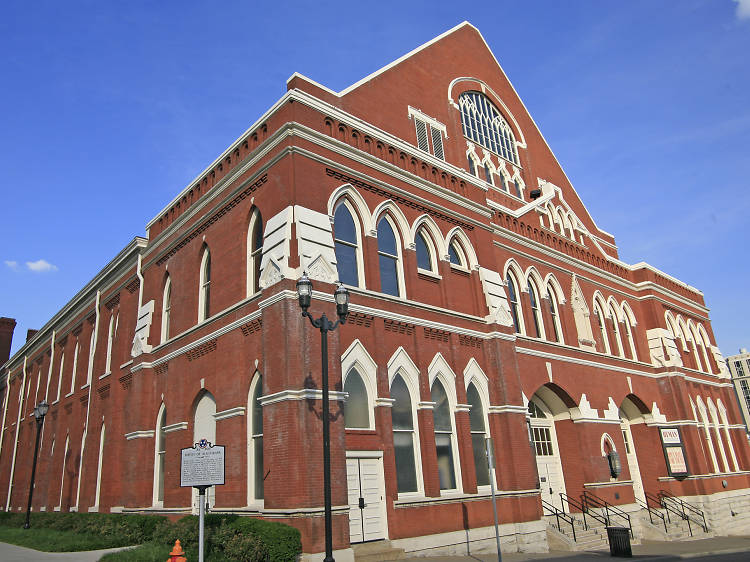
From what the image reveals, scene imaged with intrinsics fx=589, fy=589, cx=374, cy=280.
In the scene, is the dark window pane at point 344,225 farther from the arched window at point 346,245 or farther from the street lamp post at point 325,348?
the street lamp post at point 325,348

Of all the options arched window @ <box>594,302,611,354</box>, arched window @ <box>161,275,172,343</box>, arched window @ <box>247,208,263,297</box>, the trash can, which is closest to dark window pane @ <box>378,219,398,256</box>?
arched window @ <box>247,208,263,297</box>

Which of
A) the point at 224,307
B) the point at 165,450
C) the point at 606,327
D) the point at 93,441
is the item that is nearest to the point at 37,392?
the point at 93,441

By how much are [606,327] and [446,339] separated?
13164 mm

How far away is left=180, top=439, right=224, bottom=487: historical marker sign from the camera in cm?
973

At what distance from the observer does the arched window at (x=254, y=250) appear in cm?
1655

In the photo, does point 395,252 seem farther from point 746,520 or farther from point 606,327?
point 746,520

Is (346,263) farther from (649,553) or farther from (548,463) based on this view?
(649,553)

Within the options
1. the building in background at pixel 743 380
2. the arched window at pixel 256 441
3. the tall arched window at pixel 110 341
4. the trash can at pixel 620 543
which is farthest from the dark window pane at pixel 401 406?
the building in background at pixel 743 380

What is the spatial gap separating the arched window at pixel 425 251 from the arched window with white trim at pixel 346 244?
273 centimetres

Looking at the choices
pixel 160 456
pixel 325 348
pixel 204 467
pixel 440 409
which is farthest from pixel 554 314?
pixel 204 467

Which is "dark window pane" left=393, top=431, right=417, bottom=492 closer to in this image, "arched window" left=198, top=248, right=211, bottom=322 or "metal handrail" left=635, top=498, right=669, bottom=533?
"arched window" left=198, top=248, right=211, bottom=322

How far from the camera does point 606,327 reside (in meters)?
27.7

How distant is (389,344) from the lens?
52.8 ft

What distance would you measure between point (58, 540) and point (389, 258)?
497 inches
